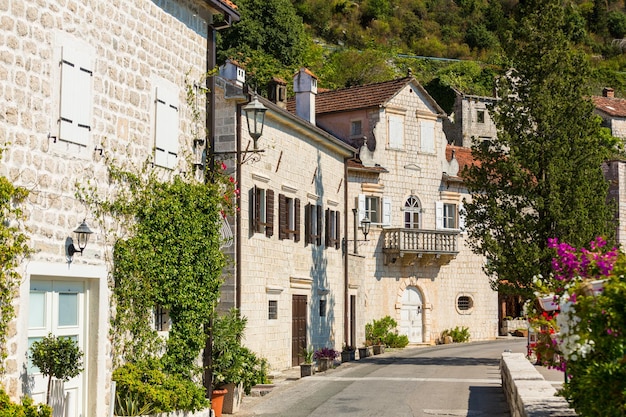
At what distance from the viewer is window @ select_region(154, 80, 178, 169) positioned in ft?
48.2

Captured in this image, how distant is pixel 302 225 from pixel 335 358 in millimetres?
4104

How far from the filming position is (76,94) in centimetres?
1241

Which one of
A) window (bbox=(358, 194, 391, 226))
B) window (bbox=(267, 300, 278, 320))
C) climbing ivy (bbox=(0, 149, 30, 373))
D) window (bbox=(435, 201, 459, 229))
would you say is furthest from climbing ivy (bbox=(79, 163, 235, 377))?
window (bbox=(435, 201, 459, 229))

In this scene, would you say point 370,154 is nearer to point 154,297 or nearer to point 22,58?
point 154,297

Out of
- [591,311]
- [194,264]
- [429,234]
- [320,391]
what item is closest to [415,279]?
[429,234]

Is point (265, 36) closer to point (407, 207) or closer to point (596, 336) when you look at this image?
point (407, 207)

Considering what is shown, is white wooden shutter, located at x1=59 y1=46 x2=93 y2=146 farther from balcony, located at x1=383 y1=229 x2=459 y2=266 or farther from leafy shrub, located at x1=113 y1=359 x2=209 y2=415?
balcony, located at x1=383 y1=229 x2=459 y2=266

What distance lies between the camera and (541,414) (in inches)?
384

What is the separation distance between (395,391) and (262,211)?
6.64m

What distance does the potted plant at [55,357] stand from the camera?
11.4 m

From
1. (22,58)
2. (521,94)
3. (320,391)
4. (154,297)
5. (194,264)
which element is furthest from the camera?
(521,94)

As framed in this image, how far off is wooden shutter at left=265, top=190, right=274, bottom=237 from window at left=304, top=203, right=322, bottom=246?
3.21 m

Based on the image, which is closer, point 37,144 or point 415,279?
point 37,144

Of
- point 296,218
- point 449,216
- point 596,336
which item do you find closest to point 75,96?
point 596,336
